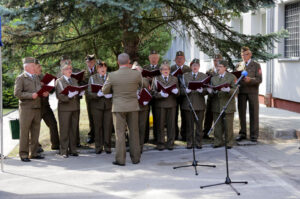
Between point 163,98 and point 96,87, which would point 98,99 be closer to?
point 96,87

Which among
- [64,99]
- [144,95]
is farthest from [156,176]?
[64,99]

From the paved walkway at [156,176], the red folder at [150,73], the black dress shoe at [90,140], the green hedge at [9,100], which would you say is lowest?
the paved walkway at [156,176]

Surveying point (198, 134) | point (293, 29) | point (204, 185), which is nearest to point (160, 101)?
point (198, 134)

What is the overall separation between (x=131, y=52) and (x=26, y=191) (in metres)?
5.78

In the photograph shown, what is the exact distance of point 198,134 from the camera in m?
9.76

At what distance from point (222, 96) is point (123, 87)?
8.57 ft

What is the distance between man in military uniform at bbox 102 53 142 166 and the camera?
26.5 feet

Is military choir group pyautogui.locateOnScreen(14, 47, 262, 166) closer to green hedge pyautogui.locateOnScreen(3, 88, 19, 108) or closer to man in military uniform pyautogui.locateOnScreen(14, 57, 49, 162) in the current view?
man in military uniform pyautogui.locateOnScreen(14, 57, 49, 162)

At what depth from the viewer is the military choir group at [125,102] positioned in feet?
27.0

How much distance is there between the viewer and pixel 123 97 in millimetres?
8141

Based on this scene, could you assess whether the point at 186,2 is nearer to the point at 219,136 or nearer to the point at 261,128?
the point at 219,136

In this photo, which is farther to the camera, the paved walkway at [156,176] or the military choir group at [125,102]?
the military choir group at [125,102]

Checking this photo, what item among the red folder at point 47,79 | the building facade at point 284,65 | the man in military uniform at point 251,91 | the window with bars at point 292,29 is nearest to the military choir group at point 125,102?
the man in military uniform at point 251,91

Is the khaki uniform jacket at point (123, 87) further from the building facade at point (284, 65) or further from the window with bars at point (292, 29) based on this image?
the window with bars at point (292, 29)
